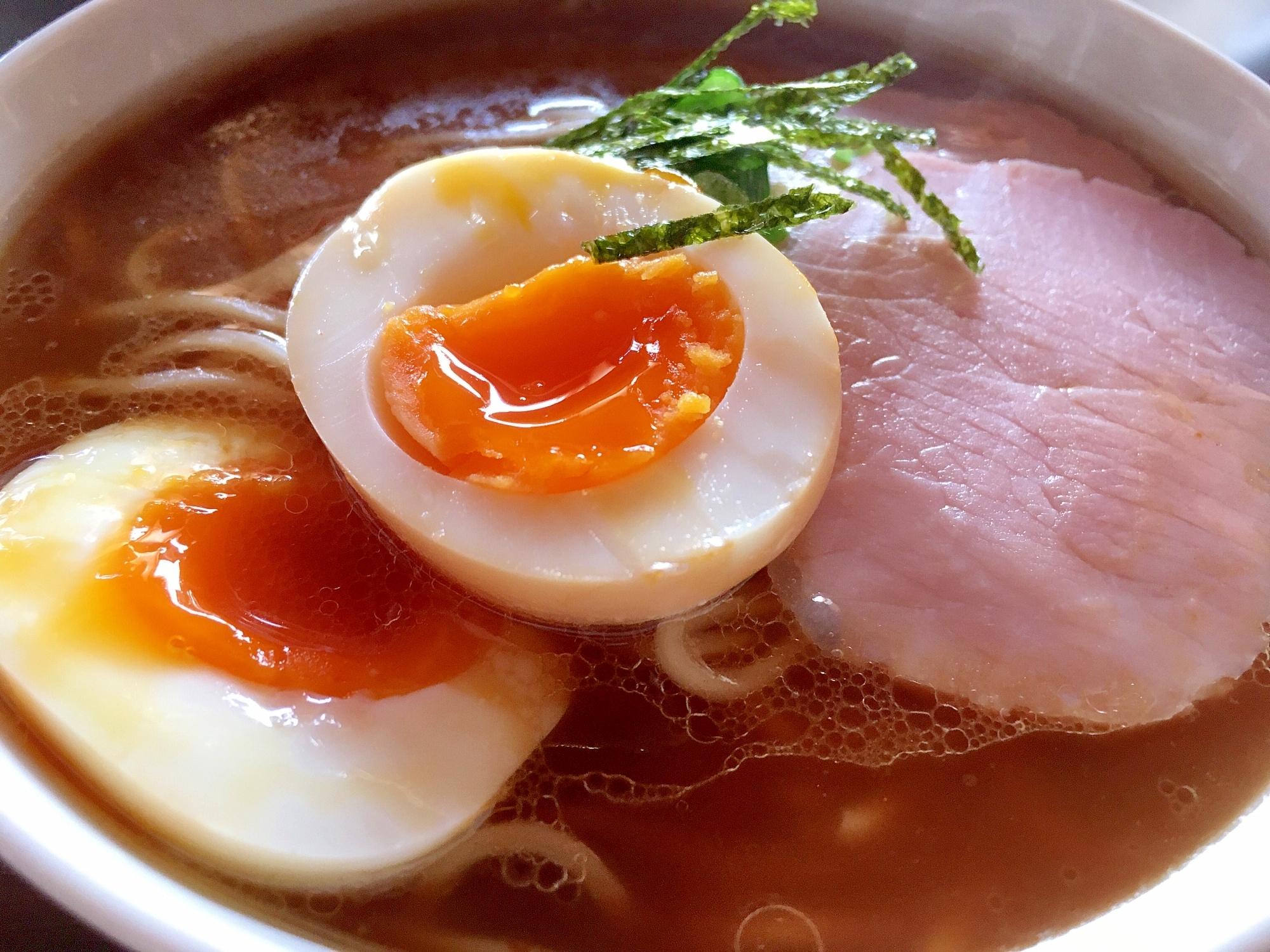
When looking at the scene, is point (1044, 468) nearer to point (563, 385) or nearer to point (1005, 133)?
point (563, 385)

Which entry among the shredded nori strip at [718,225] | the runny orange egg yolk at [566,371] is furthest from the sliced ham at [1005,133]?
the runny orange egg yolk at [566,371]

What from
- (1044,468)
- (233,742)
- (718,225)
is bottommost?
(233,742)

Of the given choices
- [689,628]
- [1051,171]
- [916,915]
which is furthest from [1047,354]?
[916,915]

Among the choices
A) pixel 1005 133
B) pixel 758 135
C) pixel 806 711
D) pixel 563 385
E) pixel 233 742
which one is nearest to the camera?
pixel 233 742

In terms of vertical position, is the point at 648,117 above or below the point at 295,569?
above

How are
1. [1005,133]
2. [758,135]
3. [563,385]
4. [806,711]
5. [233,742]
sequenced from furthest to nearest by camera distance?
[1005,133] < [758,135] < [806,711] < [563,385] < [233,742]

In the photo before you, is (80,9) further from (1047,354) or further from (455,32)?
(1047,354)

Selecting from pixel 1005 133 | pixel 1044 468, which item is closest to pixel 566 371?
pixel 1044 468

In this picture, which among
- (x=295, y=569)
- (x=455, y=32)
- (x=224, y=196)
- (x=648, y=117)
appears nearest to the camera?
(x=295, y=569)
